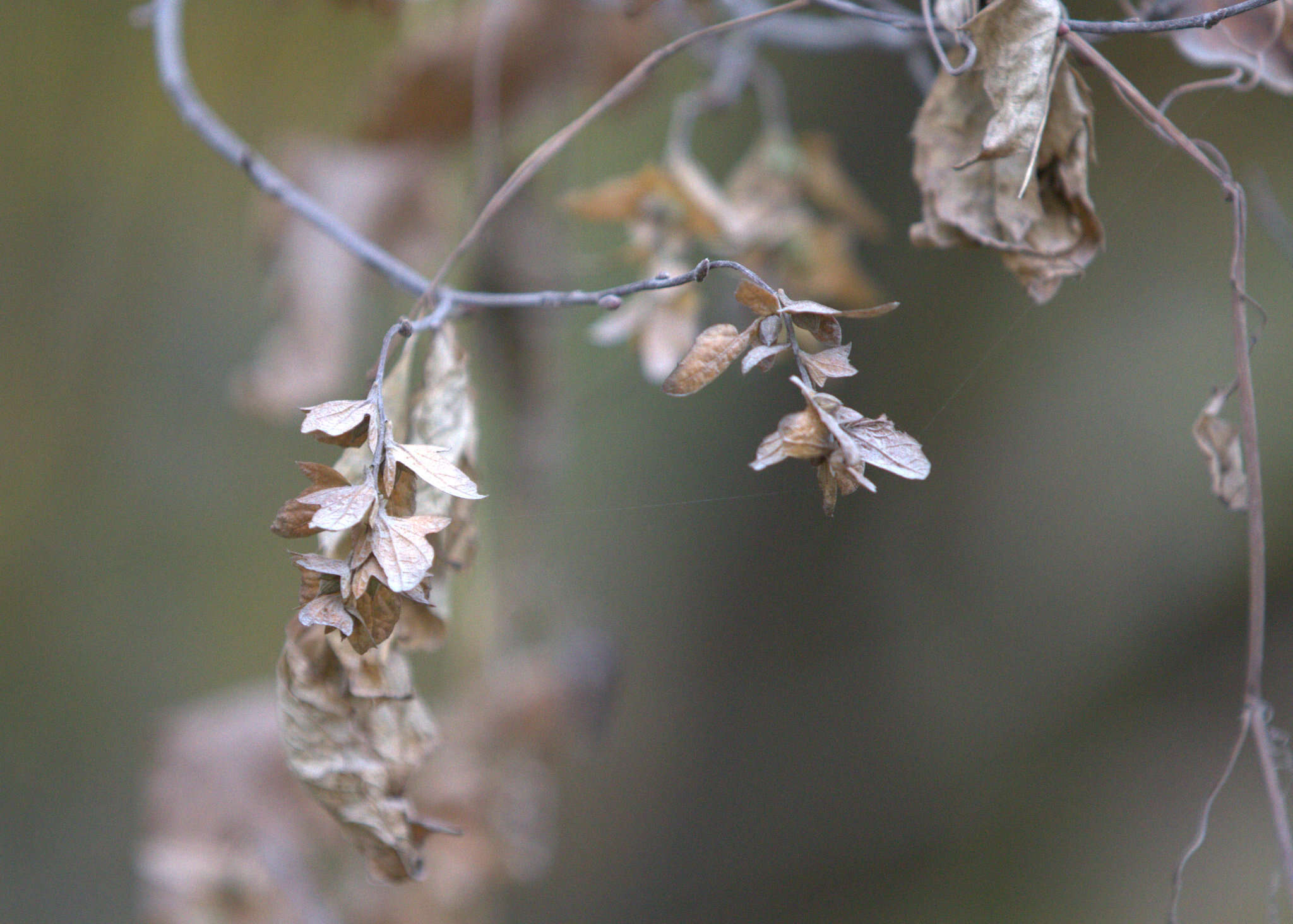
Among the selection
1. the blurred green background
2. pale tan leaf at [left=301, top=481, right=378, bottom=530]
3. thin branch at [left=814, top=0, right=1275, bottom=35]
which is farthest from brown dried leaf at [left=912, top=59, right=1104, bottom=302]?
the blurred green background

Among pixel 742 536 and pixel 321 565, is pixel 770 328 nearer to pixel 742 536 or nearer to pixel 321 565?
pixel 321 565

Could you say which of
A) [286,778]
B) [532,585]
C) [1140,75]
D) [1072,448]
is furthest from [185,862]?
[1140,75]

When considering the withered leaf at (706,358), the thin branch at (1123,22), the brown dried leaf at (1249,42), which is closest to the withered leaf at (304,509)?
the withered leaf at (706,358)

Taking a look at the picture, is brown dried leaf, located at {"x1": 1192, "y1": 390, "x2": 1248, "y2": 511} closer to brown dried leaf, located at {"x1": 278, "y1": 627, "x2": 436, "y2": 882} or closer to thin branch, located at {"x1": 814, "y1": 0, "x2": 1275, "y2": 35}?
thin branch, located at {"x1": 814, "y1": 0, "x2": 1275, "y2": 35}

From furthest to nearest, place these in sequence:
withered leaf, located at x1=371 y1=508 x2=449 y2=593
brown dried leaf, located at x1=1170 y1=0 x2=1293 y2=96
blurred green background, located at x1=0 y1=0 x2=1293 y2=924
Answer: blurred green background, located at x1=0 y1=0 x2=1293 y2=924
brown dried leaf, located at x1=1170 y1=0 x2=1293 y2=96
withered leaf, located at x1=371 y1=508 x2=449 y2=593

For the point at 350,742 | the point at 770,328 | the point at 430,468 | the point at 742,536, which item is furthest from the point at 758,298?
the point at 742,536

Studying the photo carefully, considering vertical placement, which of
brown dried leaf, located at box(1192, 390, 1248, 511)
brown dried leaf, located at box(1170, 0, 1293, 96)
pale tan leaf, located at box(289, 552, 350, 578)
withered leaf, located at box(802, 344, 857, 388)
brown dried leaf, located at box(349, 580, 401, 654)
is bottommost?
brown dried leaf, located at box(1192, 390, 1248, 511)
